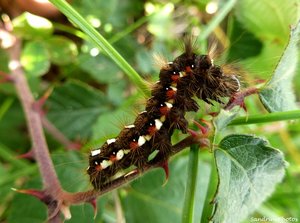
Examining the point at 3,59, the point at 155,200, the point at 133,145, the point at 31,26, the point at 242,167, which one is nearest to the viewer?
the point at 242,167

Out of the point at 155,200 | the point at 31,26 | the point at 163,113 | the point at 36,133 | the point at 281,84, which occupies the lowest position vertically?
the point at 155,200

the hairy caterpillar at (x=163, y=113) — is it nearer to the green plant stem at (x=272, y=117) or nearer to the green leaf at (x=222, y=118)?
the green plant stem at (x=272, y=117)

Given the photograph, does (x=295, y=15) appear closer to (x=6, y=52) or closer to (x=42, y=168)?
(x=42, y=168)

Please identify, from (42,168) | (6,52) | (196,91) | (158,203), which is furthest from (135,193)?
(6,52)

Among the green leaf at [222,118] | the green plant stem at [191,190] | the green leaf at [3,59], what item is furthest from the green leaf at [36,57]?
the green leaf at [222,118]

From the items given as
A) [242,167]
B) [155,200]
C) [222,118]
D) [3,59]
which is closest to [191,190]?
[242,167]

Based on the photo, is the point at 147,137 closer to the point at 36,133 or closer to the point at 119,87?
the point at 36,133
